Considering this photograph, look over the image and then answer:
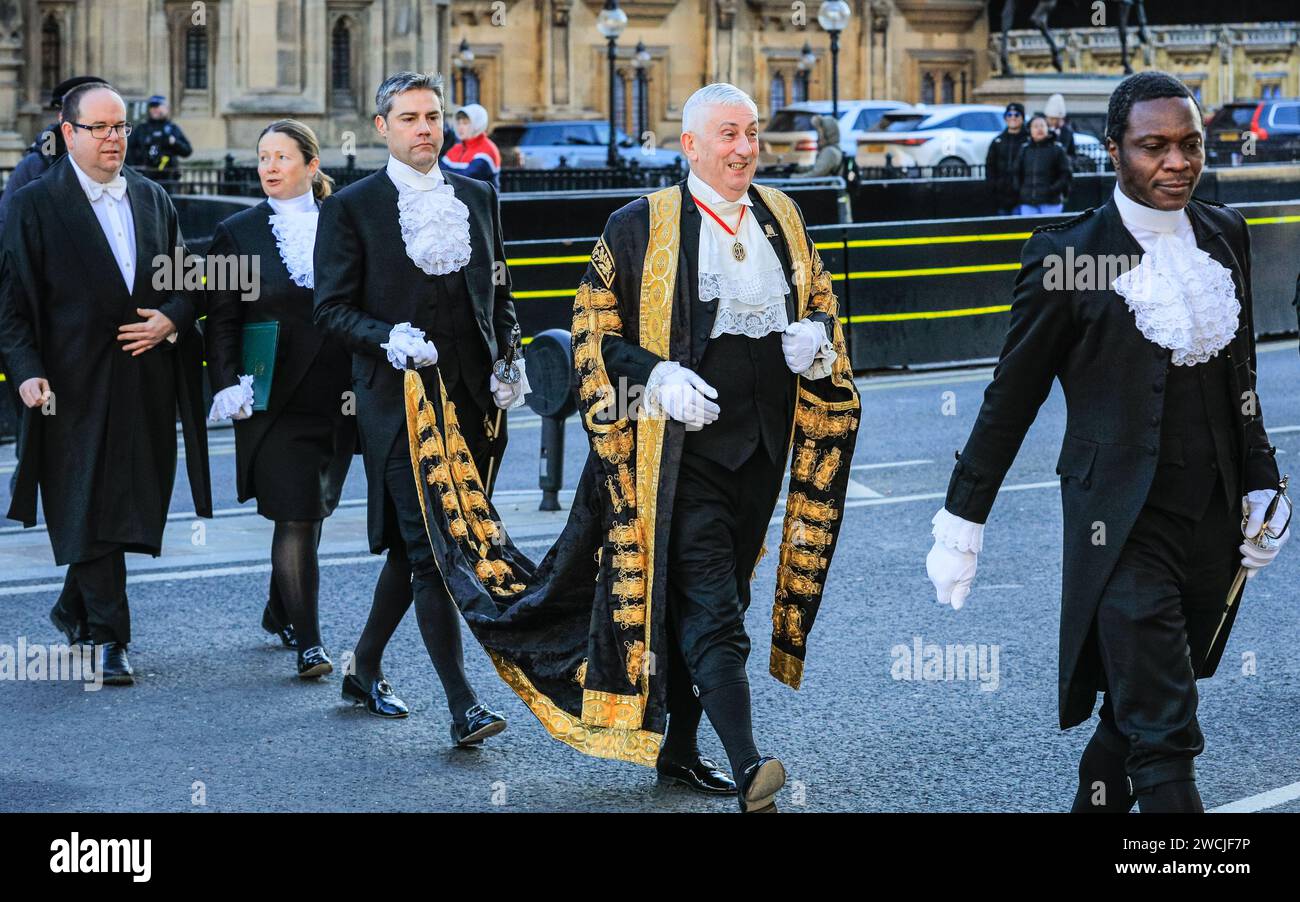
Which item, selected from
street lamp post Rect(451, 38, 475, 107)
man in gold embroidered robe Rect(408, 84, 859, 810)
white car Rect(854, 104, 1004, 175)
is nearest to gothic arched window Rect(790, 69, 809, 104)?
street lamp post Rect(451, 38, 475, 107)

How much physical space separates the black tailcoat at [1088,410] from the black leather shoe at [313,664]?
3197 mm

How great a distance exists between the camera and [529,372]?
10266 millimetres

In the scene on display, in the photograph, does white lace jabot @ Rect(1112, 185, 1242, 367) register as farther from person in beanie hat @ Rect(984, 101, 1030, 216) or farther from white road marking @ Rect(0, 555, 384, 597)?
person in beanie hat @ Rect(984, 101, 1030, 216)

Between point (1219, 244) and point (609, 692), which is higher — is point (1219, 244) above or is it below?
above

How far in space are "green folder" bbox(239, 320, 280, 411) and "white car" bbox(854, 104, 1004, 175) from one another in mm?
31241

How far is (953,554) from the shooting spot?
5.00 m

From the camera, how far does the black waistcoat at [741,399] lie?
227 inches


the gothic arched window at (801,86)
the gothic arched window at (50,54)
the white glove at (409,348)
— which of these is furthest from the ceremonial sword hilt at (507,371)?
the gothic arched window at (801,86)

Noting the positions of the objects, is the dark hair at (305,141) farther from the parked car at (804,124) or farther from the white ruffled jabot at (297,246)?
the parked car at (804,124)

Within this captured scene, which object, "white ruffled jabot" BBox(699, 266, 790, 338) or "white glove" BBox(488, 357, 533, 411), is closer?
"white ruffled jabot" BBox(699, 266, 790, 338)

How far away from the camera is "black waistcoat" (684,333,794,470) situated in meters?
5.76
